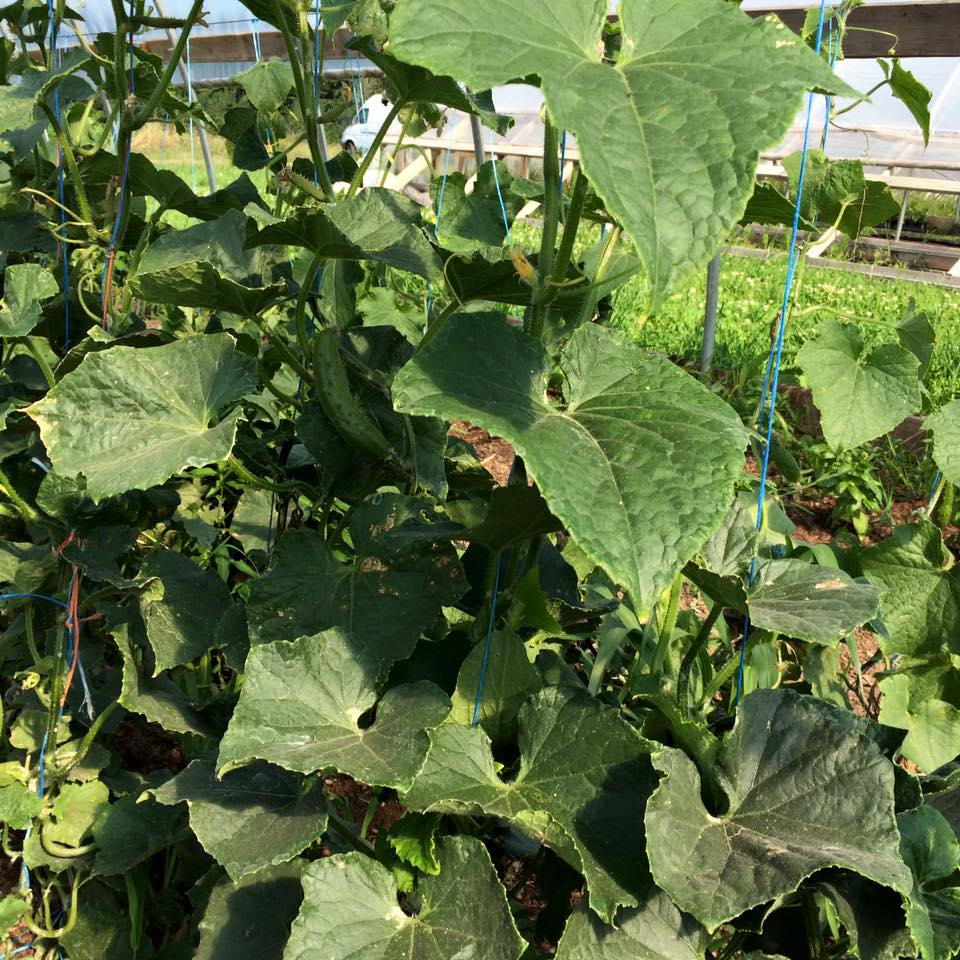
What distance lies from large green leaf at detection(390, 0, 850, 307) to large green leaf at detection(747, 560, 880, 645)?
23.4 inches

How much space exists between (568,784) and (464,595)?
0.31 metres

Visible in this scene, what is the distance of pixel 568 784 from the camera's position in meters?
1.03

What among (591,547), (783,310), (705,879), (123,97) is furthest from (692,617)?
(123,97)

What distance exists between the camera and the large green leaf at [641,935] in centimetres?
97

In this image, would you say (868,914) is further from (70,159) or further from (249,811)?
(70,159)

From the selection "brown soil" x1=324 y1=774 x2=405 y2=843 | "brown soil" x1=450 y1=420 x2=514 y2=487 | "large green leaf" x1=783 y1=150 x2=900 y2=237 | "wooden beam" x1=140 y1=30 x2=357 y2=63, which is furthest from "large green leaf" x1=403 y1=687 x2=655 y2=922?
"wooden beam" x1=140 y1=30 x2=357 y2=63

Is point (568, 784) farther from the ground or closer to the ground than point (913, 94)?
closer to the ground

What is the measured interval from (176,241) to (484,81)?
89 cm

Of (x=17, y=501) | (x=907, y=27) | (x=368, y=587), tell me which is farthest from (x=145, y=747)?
(x=907, y=27)

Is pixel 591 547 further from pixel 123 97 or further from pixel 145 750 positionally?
pixel 145 750

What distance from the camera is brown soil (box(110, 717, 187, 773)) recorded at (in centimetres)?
195

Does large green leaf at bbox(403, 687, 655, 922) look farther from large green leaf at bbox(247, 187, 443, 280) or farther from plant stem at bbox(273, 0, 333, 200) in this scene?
plant stem at bbox(273, 0, 333, 200)

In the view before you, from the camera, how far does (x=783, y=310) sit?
64.0 inches

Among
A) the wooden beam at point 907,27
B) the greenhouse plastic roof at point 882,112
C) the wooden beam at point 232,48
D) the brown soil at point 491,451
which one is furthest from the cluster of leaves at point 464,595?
the greenhouse plastic roof at point 882,112
